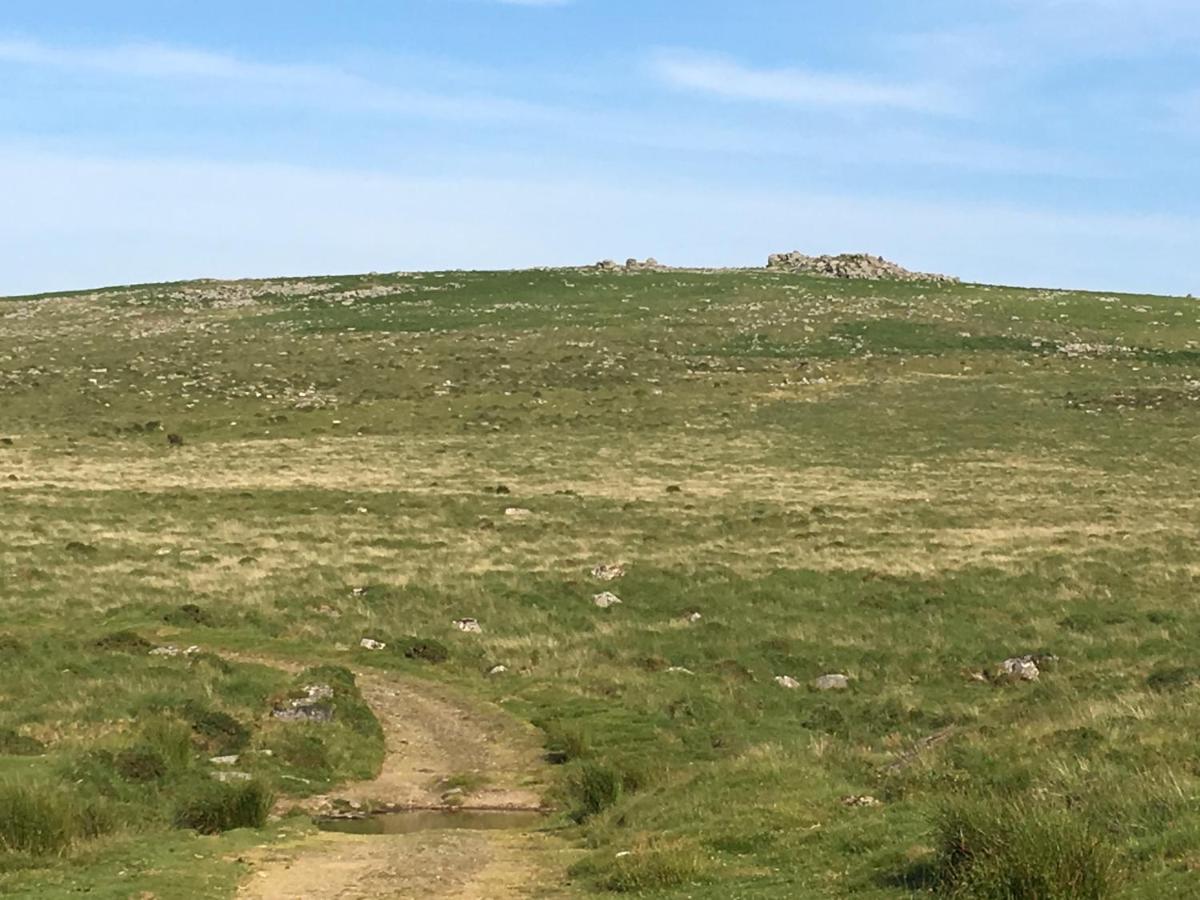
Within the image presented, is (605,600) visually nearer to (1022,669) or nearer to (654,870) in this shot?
(1022,669)

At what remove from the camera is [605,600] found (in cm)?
3519

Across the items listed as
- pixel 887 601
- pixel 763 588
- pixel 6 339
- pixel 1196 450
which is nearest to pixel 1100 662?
pixel 887 601

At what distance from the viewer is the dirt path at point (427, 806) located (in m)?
15.4

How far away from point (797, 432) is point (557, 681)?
46.2 meters

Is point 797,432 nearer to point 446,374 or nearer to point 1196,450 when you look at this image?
point 1196,450

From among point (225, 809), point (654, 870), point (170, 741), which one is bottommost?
point (225, 809)

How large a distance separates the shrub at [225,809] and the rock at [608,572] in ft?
62.7

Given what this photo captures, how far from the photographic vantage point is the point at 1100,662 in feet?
91.4

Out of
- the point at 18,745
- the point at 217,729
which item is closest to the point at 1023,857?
the point at 217,729

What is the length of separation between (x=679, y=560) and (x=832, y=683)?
12.9 meters

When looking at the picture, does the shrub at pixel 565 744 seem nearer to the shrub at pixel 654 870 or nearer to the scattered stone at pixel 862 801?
the scattered stone at pixel 862 801

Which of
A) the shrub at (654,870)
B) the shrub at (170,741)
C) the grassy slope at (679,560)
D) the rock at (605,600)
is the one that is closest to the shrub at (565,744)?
the grassy slope at (679,560)

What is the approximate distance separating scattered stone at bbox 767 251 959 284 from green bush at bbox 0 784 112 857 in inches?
5239

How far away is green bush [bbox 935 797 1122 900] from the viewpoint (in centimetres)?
1087
